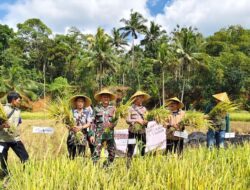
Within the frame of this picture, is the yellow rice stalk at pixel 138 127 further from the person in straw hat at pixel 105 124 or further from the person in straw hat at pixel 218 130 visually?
the person in straw hat at pixel 218 130

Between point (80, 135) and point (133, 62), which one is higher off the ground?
point (133, 62)

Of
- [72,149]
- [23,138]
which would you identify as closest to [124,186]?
[72,149]

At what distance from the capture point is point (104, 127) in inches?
197

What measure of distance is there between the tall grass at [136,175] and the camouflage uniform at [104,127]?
0.73m

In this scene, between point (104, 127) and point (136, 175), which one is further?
point (104, 127)

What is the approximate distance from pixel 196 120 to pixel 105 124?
1143 mm

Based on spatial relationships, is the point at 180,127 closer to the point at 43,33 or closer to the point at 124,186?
the point at 124,186

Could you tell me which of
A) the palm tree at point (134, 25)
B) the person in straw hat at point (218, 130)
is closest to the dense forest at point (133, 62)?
the palm tree at point (134, 25)

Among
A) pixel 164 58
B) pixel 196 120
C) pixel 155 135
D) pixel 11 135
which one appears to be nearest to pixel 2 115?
pixel 11 135

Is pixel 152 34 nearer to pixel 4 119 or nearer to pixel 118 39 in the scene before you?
pixel 118 39

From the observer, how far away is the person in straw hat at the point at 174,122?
514 cm

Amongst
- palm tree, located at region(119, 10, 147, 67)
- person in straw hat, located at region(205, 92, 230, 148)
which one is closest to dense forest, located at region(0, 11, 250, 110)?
palm tree, located at region(119, 10, 147, 67)

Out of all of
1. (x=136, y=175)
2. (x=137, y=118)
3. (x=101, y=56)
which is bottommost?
(x=136, y=175)

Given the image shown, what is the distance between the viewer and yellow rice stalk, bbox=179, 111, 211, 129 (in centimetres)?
490
